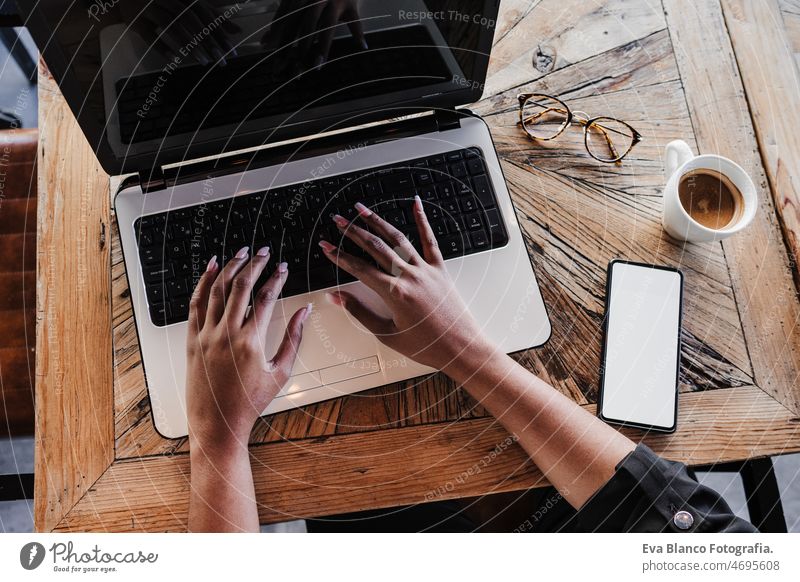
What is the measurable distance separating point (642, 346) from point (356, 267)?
272 millimetres

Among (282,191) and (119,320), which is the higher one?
(282,191)

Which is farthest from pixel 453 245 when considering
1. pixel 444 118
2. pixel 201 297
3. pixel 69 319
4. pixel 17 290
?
pixel 17 290

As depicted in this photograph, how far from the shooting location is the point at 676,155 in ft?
1.65

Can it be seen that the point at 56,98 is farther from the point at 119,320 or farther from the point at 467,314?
the point at 467,314

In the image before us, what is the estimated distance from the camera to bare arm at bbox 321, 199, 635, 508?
48 cm

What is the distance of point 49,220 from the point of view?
519 mm

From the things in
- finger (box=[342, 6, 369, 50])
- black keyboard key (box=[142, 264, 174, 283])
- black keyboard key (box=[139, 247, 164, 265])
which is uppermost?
finger (box=[342, 6, 369, 50])

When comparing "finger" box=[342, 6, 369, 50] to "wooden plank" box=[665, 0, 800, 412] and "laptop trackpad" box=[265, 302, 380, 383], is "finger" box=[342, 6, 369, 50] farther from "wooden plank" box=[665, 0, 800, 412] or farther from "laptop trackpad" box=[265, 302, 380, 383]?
"wooden plank" box=[665, 0, 800, 412]

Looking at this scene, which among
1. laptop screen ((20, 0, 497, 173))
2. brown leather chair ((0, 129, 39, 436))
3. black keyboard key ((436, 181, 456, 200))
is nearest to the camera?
laptop screen ((20, 0, 497, 173))

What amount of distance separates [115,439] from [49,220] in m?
0.22

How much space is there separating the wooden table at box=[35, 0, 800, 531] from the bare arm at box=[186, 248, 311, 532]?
0.7 inches

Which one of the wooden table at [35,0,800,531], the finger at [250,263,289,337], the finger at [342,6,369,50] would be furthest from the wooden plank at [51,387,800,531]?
the finger at [342,6,369,50]

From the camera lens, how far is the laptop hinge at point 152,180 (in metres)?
0.49
